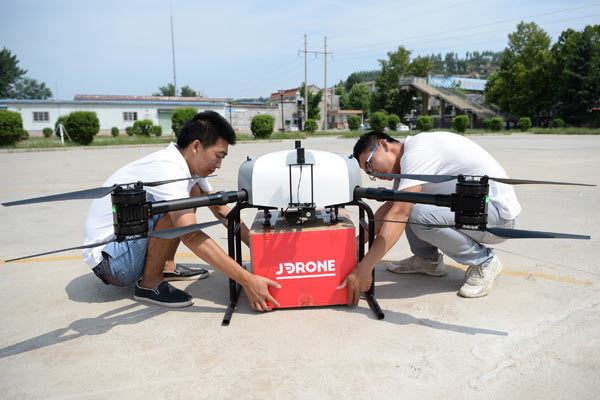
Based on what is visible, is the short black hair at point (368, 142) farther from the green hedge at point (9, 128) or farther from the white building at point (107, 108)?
the white building at point (107, 108)

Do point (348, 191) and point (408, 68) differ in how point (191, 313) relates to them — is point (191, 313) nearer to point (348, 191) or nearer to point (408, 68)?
point (348, 191)

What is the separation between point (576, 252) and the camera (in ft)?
11.8

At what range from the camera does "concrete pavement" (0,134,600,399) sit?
1.86m

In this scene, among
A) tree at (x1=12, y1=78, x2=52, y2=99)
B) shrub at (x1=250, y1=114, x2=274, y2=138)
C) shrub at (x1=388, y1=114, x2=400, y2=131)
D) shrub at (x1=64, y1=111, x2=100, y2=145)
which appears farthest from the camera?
tree at (x1=12, y1=78, x2=52, y2=99)

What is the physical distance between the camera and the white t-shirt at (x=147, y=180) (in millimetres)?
2385

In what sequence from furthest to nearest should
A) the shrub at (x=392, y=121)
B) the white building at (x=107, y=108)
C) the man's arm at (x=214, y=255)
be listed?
the white building at (x=107, y=108), the shrub at (x=392, y=121), the man's arm at (x=214, y=255)

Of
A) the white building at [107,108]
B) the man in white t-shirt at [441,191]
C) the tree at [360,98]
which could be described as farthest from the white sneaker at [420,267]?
the tree at [360,98]

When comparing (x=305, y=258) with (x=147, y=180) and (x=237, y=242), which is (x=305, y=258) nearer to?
(x=237, y=242)

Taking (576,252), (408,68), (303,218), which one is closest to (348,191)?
(303,218)

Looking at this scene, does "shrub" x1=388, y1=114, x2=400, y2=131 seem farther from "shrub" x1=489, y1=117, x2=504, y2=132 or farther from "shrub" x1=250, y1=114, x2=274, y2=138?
"shrub" x1=250, y1=114, x2=274, y2=138

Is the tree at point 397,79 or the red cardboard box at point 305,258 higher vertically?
the tree at point 397,79

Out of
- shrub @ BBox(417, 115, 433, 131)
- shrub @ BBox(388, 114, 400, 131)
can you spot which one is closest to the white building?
shrub @ BBox(388, 114, 400, 131)

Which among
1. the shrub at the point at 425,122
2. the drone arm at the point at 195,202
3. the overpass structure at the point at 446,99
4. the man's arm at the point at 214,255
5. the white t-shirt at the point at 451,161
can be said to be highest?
the overpass structure at the point at 446,99

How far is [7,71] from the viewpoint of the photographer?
5678 centimetres
